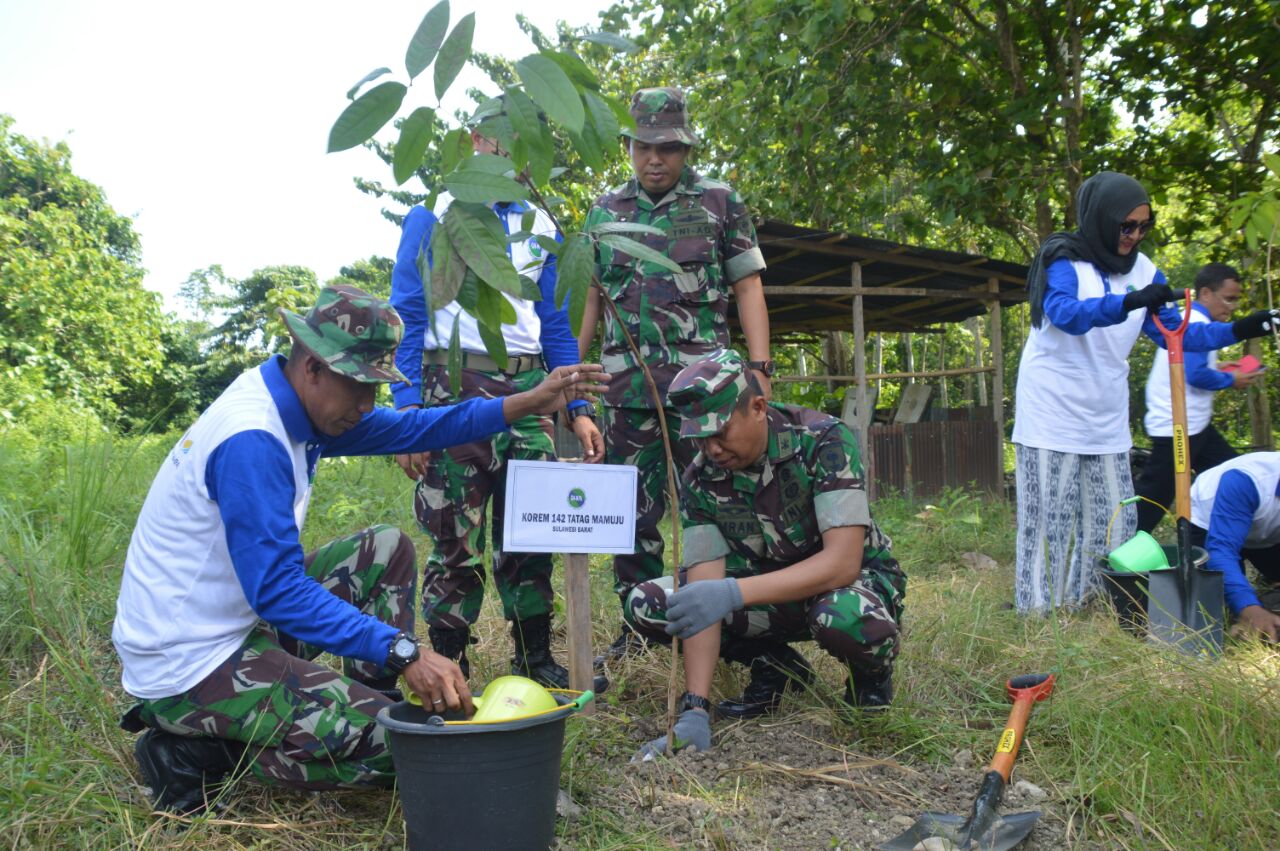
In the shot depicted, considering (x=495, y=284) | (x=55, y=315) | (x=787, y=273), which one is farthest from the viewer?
(x=55, y=315)

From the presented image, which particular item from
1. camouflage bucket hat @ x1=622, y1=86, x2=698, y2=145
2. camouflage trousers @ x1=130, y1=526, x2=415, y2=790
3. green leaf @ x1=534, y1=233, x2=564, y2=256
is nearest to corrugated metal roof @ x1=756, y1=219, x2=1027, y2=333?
camouflage bucket hat @ x1=622, y1=86, x2=698, y2=145

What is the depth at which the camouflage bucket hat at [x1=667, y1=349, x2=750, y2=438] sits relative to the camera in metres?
2.40

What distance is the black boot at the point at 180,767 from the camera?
2230 mm

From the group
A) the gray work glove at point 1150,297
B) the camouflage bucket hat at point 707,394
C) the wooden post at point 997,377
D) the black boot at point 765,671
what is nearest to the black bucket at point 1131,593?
the gray work glove at point 1150,297

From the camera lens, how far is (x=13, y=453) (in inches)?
236

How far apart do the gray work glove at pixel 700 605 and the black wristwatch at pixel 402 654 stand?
718 millimetres

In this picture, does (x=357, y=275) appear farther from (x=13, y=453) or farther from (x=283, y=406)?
(x=283, y=406)

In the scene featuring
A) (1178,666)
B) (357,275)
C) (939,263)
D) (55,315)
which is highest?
(357,275)

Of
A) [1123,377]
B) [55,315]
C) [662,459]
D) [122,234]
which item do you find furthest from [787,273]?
[122,234]

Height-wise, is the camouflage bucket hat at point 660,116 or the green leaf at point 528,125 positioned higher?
the camouflage bucket hat at point 660,116

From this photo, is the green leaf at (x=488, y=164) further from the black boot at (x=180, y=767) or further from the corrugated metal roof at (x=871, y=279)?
the corrugated metal roof at (x=871, y=279)

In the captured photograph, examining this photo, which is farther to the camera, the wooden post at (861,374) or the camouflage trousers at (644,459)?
the wooden post at (861,374)

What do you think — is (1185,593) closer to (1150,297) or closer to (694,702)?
(1150,297)

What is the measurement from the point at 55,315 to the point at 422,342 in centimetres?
1767
